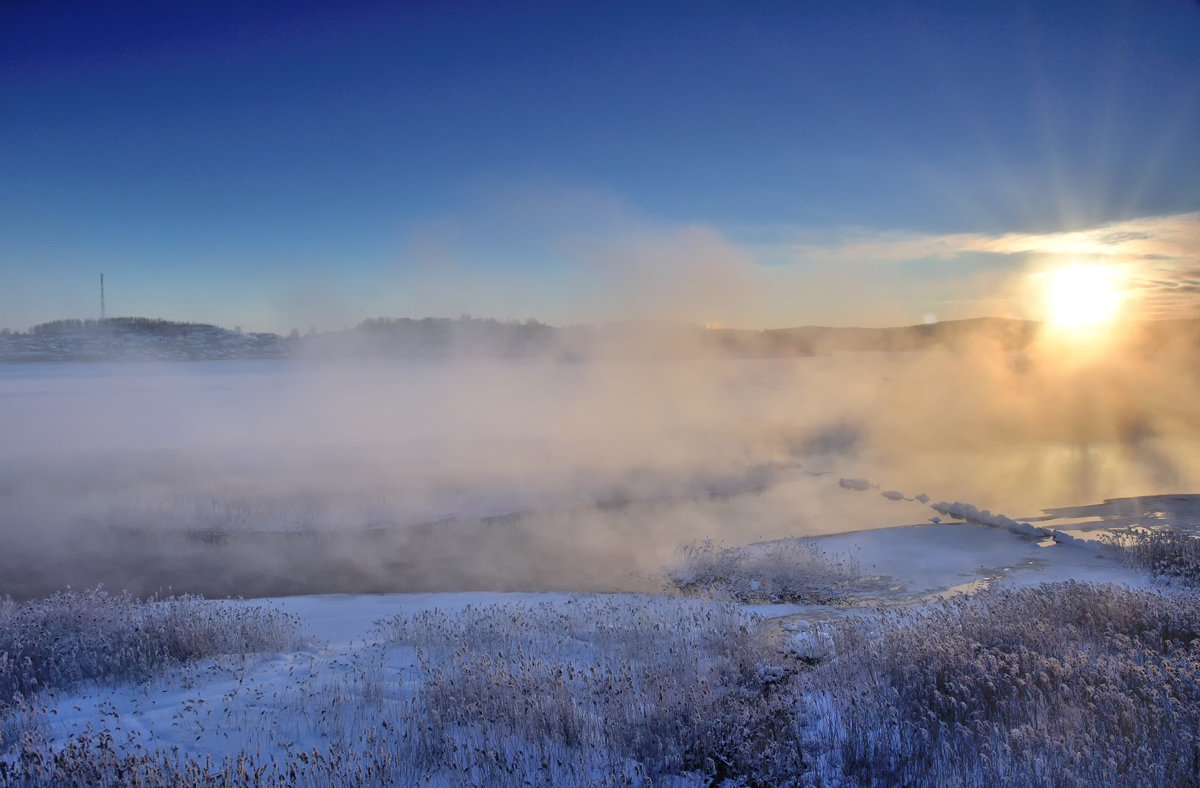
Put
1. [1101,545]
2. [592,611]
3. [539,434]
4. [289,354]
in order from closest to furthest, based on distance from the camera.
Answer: [592,611]
[1101,545]
[539,434]
[289,354]

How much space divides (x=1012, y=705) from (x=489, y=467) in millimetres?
18881

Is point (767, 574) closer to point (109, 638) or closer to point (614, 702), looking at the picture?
point (614, 702)

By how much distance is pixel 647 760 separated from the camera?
4082mm

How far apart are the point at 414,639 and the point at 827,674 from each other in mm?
4172

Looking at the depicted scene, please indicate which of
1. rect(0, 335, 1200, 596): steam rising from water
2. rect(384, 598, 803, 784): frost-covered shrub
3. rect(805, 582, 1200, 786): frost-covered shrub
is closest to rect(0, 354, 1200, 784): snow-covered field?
rect(384, 598, 803, 784): frost-covered shrub

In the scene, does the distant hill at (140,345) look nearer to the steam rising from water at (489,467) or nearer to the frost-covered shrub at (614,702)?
the steam rising from water at (489,467)

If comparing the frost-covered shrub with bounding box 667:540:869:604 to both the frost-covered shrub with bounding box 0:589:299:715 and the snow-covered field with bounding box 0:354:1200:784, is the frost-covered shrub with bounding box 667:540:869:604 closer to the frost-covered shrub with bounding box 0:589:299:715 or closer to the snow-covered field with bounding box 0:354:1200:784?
the snow-covered field with bounding box 0:354:1200:784

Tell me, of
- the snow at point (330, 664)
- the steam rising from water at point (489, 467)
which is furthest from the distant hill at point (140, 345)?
the snow at point (330, 664)

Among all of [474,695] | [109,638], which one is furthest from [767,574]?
[109,638]

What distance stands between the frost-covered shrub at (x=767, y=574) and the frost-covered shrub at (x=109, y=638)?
20.6ft

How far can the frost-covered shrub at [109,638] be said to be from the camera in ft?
18.5

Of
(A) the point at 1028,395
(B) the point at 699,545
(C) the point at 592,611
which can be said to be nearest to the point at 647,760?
(C) the point at 592,611

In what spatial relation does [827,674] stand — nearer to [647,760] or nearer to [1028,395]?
[647,760]

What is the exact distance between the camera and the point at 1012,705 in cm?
416
